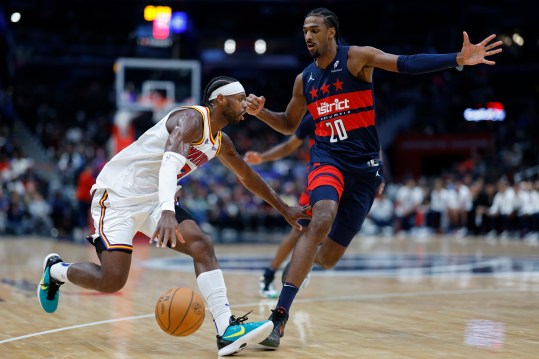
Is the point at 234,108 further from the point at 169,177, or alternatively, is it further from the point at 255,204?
the point at 255,204

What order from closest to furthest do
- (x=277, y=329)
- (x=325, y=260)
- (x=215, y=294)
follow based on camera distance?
1. (x=215, y=294)
2. (x=277, y=329)
3. (x=325, y=260)

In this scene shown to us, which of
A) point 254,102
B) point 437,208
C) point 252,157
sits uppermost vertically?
point 254,102

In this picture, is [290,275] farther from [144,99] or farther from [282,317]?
[144,99]

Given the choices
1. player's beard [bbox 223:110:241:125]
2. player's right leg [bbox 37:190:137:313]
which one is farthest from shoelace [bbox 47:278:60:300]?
player's beard [bbox 223:110:241:125]

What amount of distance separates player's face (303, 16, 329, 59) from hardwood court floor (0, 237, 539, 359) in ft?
7.46

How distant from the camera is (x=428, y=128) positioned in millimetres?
34219

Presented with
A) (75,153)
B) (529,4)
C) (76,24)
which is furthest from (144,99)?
→ (529,4)

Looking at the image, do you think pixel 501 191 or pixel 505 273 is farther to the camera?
pixel 501 191

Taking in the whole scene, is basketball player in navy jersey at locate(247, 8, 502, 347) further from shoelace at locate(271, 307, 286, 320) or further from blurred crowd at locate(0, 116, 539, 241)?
blurred crowd at locate(0, 116, 539, 241)

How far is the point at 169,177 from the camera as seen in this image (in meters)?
5.23

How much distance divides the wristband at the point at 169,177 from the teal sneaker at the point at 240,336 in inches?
37.6

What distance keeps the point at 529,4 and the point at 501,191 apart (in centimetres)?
1352

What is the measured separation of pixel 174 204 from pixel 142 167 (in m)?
0.57

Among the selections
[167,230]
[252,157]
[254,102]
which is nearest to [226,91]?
[254,102]
